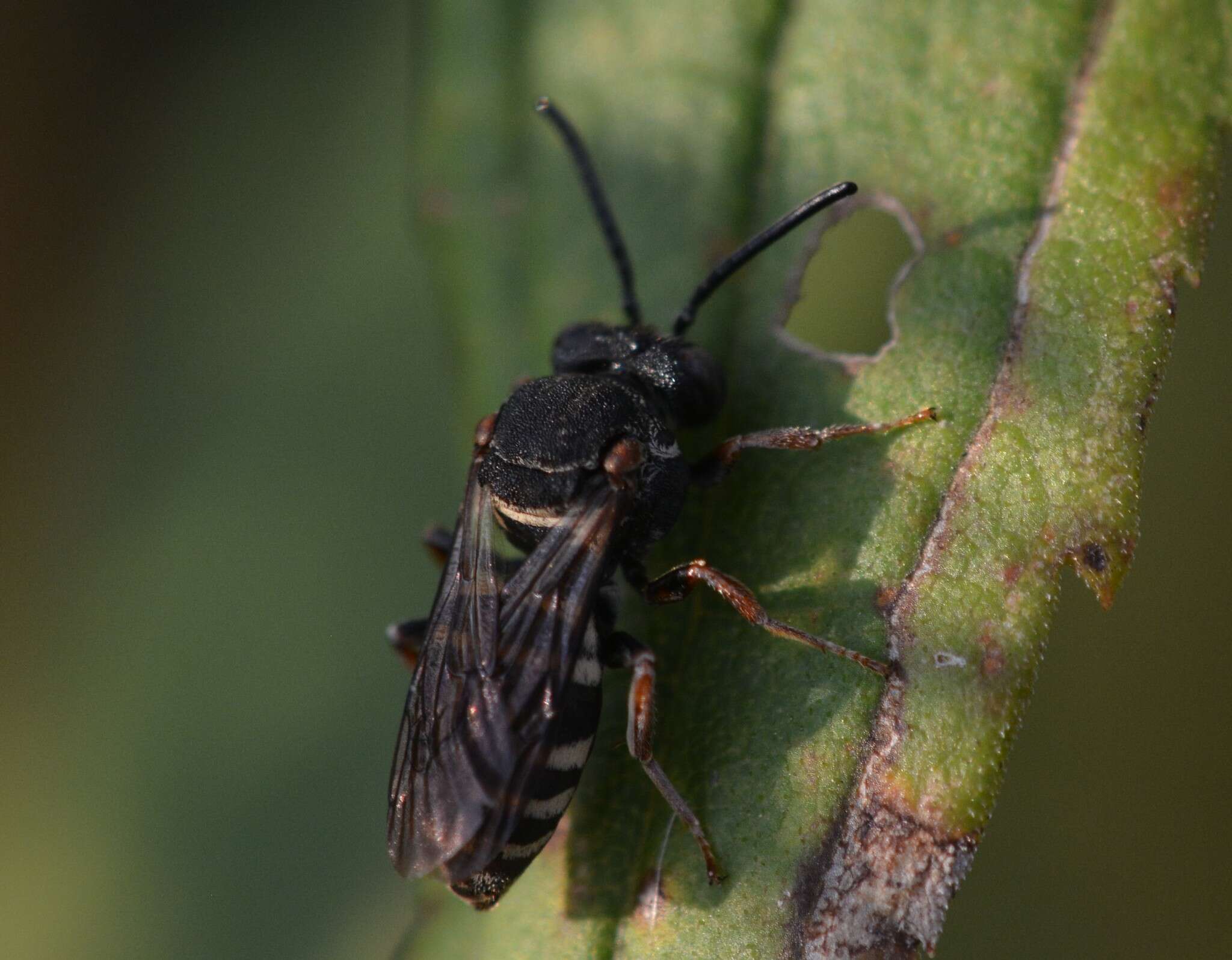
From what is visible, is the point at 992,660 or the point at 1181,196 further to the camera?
the point at 1181,196

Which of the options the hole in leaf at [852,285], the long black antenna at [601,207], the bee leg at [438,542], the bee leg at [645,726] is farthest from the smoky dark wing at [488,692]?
the hole in leaf at [852,285]

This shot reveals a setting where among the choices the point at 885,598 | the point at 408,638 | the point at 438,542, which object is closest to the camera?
the point at 885,598

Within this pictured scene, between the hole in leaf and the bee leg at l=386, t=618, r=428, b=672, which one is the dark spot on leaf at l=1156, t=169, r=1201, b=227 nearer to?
the hole in leaf

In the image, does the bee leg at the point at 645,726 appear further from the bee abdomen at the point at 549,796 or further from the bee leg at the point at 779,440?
the bee leg at the point at 779,440

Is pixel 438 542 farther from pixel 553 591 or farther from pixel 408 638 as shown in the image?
pixel 553 591

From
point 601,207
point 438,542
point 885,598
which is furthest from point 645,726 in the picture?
point 601,207

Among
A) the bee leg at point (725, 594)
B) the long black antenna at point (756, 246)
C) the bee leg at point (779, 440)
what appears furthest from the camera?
the long black antenna at point (756, 246)

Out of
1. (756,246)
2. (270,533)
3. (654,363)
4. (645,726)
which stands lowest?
(270,533)
